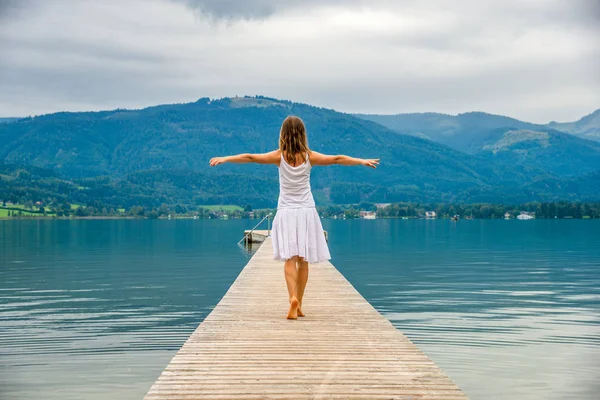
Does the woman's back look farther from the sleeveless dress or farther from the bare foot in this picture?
the bare foot

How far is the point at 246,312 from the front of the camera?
13.3 meters

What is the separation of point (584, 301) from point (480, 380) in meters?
12.8

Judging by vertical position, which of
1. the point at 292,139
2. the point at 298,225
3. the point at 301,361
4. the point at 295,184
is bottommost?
the point at 301,361

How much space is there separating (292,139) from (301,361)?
11.4 ft

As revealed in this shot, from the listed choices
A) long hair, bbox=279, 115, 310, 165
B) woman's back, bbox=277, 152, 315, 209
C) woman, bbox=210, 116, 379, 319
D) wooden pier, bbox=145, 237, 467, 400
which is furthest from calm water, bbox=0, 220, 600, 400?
long hair, bbox=279, 115, 310, 165

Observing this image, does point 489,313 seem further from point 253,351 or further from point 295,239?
point 253,351

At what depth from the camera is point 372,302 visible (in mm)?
23625

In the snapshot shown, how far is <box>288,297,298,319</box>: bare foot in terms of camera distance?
11773 mm

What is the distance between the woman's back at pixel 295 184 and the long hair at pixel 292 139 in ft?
0.34

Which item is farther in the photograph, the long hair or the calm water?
the calm water

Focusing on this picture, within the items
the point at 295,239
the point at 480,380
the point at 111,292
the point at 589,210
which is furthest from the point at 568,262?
the point at 589,210

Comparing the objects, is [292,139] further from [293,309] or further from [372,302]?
[372,302]

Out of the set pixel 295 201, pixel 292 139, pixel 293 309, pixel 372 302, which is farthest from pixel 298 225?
pixel 372 302

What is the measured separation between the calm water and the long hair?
444 cm
